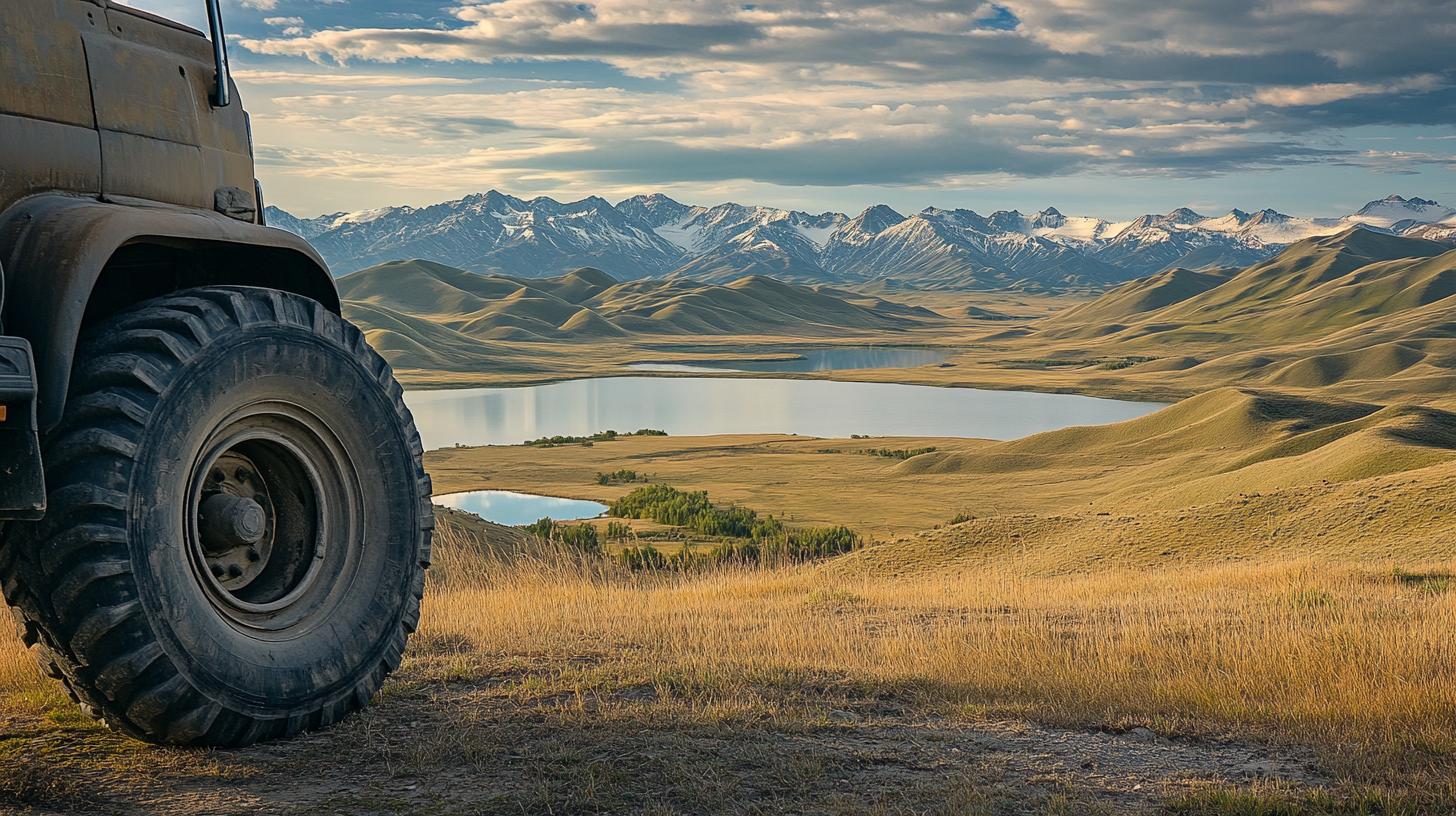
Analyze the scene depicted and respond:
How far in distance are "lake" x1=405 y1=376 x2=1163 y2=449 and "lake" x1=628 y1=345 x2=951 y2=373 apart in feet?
86.2

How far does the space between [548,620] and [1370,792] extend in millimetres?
5632

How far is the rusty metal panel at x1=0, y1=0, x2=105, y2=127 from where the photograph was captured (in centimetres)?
488

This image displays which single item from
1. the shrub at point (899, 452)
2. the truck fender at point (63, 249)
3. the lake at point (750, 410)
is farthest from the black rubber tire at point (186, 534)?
the lake at point (750, 410)

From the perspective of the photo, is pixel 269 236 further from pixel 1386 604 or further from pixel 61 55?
pixel 1386 604

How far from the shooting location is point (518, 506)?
157 ft

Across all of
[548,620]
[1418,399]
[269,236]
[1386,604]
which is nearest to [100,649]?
[269,236]

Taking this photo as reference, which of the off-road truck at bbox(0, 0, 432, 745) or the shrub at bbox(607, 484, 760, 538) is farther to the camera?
the shrub at bbox(607, 484, 760, 538)

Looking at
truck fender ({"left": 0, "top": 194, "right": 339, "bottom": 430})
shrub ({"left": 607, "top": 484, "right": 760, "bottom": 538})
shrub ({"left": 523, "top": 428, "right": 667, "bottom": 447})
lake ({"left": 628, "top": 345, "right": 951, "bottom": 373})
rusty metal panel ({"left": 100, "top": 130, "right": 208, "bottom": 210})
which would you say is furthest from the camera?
lake ({"left": 628, "top": 345, "right": 951, "bottom": 373})

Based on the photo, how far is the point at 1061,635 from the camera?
8.46 meters

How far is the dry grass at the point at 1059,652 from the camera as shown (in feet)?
20.1

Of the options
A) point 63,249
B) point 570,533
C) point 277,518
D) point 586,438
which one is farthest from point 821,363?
point 63,249

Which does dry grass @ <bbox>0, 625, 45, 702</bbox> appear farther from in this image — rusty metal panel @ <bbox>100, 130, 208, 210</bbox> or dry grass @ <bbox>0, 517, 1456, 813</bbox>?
rusty metal panel @ <bbox>100, 130, 208, 210</bbox>

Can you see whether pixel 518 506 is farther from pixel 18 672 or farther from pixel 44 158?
pixel 44 158

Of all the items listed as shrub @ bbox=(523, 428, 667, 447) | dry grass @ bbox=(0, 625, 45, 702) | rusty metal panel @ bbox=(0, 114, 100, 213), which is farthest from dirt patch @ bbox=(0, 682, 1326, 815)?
shrub @ bbox=(523, 428, 667, 447)
